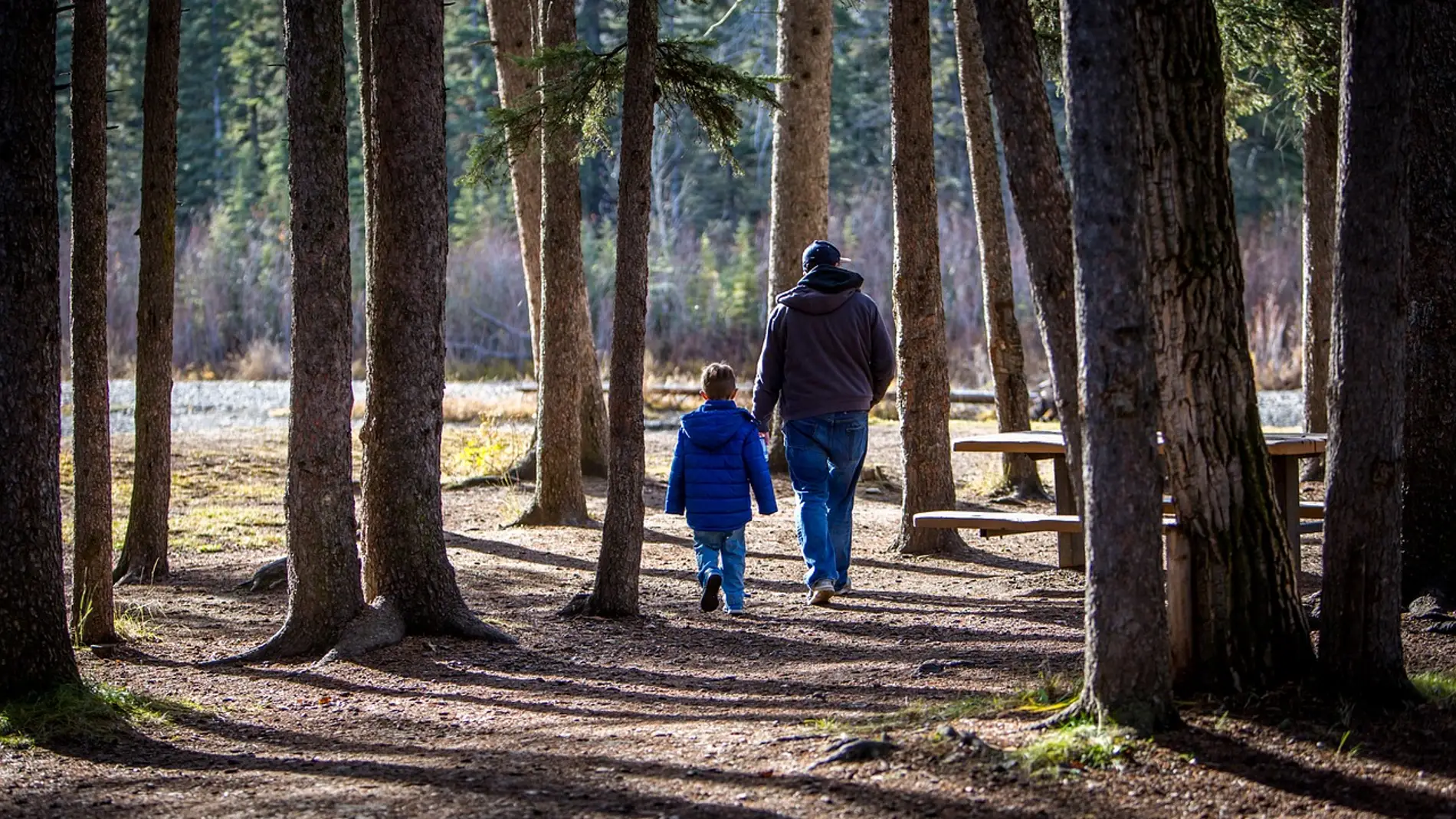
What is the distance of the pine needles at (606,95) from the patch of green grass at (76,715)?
465 centimetres

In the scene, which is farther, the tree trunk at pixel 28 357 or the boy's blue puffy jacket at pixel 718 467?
the boy's blue puffy jacket at pixel 718 467

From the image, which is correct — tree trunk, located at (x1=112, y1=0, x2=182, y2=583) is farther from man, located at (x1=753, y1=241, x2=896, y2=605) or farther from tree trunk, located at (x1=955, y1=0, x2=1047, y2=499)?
tree trunk, located at (x1=955, y1=0, x2=1047, y2=499)

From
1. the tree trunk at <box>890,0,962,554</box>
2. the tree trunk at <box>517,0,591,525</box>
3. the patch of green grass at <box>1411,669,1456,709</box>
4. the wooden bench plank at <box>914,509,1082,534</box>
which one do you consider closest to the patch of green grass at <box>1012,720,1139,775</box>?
the patch of green grass at <box>1411,669,1456,709</box>

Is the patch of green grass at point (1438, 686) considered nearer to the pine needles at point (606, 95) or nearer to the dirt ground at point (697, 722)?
the dirt ground at point (697, 722)

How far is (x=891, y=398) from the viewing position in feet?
97.8

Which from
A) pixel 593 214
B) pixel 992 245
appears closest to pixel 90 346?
pixel 992 245

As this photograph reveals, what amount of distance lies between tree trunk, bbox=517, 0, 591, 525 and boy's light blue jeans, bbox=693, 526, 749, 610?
391 cm

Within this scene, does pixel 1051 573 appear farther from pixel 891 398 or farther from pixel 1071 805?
pixel 891 398

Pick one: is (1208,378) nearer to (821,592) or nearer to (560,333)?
(821,592)

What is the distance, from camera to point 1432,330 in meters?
7.04

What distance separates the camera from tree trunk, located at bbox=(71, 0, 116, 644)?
27.5 feet

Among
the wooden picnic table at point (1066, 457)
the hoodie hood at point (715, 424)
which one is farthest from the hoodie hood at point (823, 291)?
the wooden picnic table at point (1066, 457)

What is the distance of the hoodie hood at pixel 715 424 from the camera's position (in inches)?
342

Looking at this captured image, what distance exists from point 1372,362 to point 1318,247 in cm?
992
